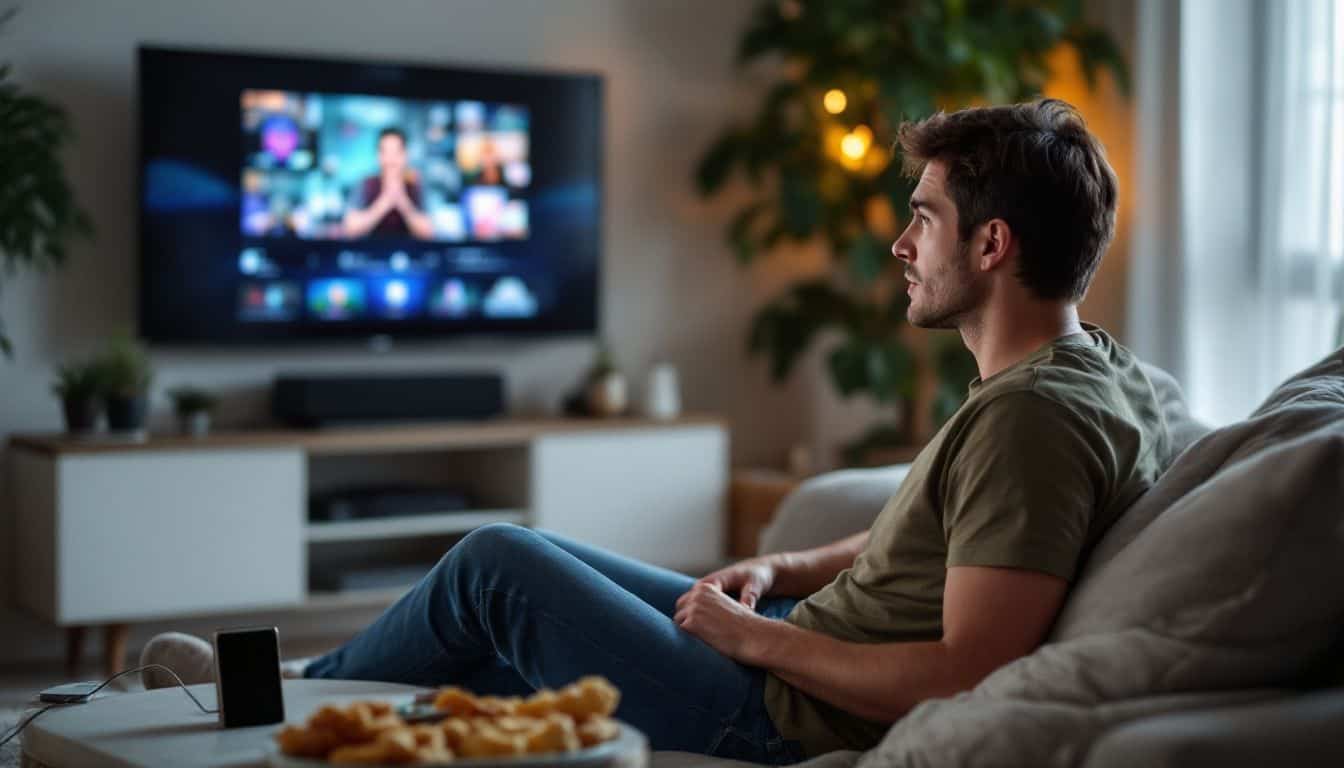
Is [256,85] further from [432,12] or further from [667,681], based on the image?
[667,681]

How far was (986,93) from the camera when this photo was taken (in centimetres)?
451

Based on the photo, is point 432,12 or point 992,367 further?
point 432,12

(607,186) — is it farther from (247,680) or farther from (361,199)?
(247,680)

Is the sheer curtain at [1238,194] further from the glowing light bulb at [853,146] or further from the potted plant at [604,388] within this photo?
the potted plant at [604,388]

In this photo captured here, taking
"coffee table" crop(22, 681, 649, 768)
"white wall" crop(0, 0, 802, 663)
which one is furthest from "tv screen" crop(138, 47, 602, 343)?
"coffee table" crop(22, 681, 649, 768)

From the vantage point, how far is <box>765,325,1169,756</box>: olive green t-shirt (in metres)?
1.64

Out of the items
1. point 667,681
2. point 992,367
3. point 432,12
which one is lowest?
point 667,681

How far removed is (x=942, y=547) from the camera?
1.81 m

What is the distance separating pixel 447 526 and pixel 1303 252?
2.31m

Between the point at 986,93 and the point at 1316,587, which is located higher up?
the point at 986,93

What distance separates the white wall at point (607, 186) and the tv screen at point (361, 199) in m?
0.13

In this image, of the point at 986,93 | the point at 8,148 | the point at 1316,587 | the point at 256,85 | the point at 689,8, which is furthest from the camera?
the point at 689,8

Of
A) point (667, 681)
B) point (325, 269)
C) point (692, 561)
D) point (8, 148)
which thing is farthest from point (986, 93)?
point (667, 681)

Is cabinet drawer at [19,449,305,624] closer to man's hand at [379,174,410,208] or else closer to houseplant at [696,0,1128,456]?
man's hand at [379,174,410,208]
